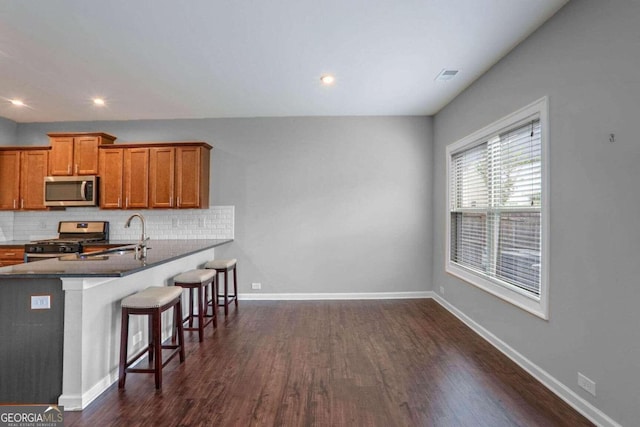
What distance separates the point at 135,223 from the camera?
4711 mm

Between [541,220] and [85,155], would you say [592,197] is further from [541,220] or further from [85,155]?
[85,155]

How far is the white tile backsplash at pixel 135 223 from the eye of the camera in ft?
15.4

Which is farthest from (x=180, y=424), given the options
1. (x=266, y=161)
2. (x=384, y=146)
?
(x=384, y=146)

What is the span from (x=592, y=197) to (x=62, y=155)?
620cm

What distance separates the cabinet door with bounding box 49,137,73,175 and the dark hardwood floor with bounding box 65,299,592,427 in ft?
10.9

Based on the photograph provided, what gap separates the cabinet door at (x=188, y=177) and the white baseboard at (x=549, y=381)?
3991 millimetres

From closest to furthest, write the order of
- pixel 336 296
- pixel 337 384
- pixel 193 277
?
pixel 337 384 → pixel 193 277 → pixel 336 296

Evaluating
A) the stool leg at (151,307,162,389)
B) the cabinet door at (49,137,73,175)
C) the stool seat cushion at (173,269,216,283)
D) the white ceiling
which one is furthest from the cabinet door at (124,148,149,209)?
the stool leg at (151,307,162,389)

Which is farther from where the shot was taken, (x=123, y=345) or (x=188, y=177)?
(x=188, y=177)

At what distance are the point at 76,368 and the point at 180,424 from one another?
84 centimetres

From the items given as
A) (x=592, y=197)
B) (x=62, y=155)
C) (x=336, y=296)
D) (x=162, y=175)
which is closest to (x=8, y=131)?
(x=62, y=155)

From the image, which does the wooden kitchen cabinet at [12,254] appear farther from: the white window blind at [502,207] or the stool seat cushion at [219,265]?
the white window blind at [502,207]

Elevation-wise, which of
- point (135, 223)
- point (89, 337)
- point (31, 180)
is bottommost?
point (89, 337)

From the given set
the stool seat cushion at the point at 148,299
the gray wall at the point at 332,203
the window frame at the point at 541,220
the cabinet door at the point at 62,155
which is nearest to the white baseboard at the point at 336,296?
the gray wall at the point at 332,203
